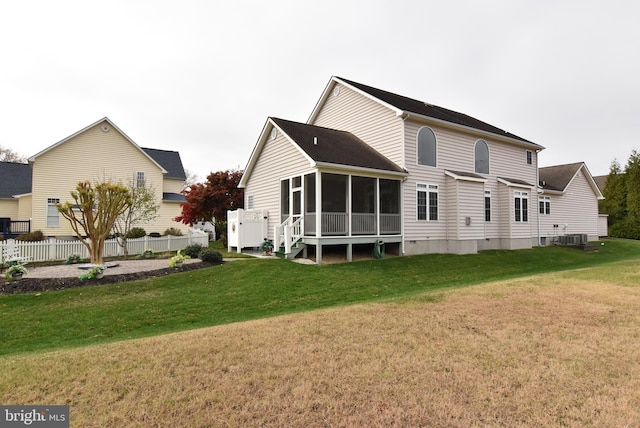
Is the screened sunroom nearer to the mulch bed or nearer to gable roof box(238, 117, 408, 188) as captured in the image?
gable roof box(238, 117, 408, 188)

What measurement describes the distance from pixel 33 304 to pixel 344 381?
824cm

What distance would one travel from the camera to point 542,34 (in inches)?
553

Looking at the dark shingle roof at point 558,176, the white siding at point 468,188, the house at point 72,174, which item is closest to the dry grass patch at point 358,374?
the white siding at point 468,188

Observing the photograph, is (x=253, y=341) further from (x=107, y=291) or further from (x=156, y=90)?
(x=156, y=90)

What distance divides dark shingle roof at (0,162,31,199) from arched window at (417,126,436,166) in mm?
28514

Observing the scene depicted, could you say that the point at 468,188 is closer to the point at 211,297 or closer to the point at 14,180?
the point at 211,297

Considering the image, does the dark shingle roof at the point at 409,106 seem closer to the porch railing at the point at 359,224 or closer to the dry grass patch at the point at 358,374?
the porch railing at the point at 359,224

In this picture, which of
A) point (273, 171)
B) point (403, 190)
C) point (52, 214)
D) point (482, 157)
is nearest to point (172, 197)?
point (52, 214)

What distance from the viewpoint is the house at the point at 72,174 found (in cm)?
2272

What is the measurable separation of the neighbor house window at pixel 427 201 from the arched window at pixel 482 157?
13.1 feet

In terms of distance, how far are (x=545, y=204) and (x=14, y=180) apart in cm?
3955

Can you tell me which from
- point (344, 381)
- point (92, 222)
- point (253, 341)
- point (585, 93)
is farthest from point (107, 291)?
point (585, 93)

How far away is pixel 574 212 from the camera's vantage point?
2642 cm

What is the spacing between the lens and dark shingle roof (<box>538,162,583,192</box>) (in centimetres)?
2566
